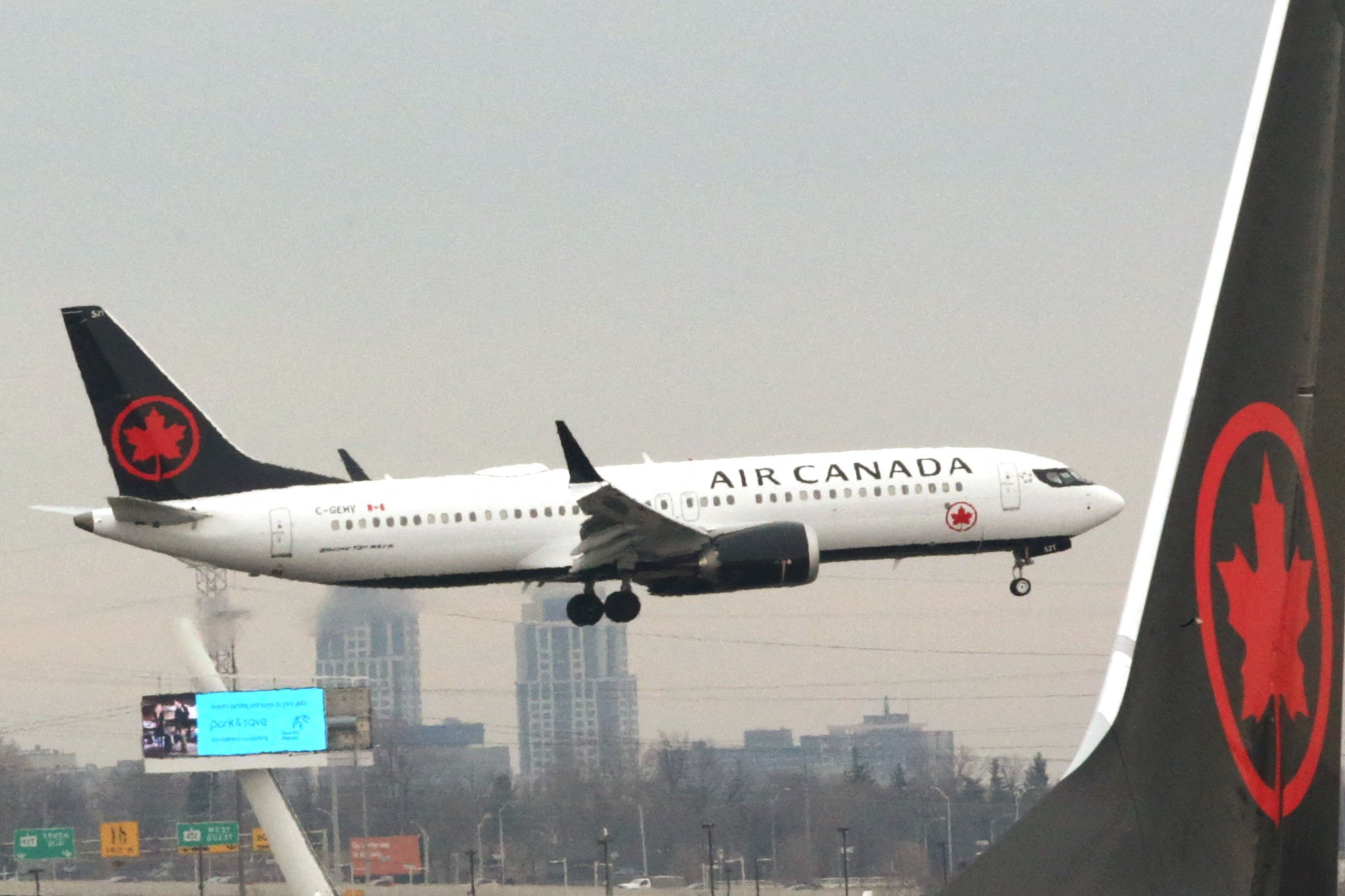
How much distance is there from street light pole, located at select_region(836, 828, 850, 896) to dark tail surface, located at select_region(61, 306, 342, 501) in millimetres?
26980

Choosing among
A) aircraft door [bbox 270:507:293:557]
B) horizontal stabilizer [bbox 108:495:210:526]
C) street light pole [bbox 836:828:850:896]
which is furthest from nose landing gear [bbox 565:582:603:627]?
street light pole [bbox 836:828:850:896]

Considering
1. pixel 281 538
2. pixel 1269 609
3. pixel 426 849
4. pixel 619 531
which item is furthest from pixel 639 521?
pixel 426 849

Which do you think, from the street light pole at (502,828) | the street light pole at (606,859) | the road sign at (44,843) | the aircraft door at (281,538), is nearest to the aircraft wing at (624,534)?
the aircraft door at (281,538)

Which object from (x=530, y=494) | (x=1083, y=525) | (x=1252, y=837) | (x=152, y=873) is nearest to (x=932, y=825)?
(x=1083, y=525)

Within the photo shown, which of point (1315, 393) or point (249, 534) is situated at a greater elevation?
point (249, 534)

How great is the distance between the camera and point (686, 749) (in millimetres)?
A: 80312

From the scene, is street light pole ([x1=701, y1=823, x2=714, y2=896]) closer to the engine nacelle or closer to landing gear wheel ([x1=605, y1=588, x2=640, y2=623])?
landing gear wheel ([x1=605, y1=588, x2=640, y2=623])

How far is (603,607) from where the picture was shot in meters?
54.7

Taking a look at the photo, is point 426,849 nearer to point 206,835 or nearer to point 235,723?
point 235,723

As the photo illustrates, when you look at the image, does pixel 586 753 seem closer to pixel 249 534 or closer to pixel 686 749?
pixel 686 749

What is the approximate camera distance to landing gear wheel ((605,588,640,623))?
54094 millimetres

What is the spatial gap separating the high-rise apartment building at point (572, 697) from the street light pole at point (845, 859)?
9084mm

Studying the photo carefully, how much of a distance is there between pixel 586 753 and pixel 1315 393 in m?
72.2

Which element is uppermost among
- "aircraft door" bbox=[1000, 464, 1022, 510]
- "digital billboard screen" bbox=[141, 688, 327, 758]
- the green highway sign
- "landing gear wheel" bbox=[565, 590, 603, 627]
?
"aircraft door" bbox=[1000, 464, 1022, 510]
